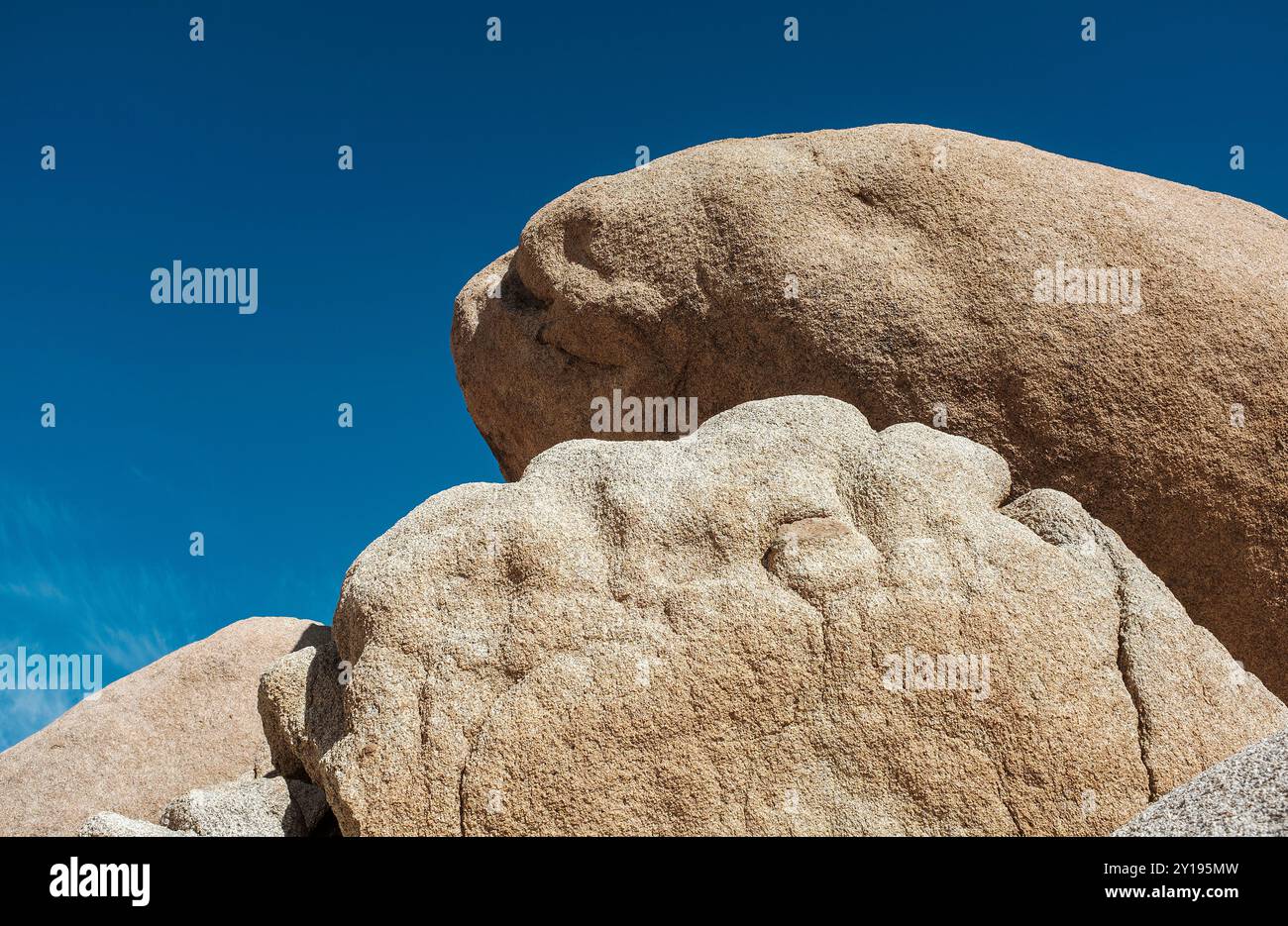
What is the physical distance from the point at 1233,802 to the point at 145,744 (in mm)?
7303

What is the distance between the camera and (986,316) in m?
7.55

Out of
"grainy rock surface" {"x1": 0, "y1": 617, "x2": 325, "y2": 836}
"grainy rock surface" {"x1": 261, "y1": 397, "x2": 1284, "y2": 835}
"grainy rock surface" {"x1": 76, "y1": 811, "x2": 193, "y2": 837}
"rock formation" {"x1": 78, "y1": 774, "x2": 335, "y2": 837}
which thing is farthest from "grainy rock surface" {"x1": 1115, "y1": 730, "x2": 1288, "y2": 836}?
"grainy rock surface" {"x1": 0, "y1": 617, "x2": 325, "y2": 836}

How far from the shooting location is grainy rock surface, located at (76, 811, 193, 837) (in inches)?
189

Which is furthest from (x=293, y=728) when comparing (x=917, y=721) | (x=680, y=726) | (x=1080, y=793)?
(x=1080, y=793)

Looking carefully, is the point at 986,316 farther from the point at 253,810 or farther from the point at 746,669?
the point at 253,810

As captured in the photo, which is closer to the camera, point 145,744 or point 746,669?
point 746,669

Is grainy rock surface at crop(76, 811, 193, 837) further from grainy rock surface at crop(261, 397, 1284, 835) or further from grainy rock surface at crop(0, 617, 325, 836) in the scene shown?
grainy rock surface at crop(0, 617, 325, 836)

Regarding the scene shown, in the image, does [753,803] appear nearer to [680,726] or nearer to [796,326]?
[680,726]

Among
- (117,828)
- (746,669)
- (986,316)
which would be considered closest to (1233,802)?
(746,669)

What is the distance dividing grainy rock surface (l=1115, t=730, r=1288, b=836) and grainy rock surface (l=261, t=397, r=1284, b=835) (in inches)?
14.6

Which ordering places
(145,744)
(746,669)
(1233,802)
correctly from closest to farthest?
(1233,802) < (746,669) < (145,744)

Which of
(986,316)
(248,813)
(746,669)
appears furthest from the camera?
(986,316)

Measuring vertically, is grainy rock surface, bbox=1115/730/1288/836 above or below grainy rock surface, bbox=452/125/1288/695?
below

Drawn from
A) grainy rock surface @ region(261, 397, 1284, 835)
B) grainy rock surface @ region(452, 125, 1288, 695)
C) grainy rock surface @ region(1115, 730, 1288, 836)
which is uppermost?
grainy rock surface @ region(452, 125, 1288, 695)
